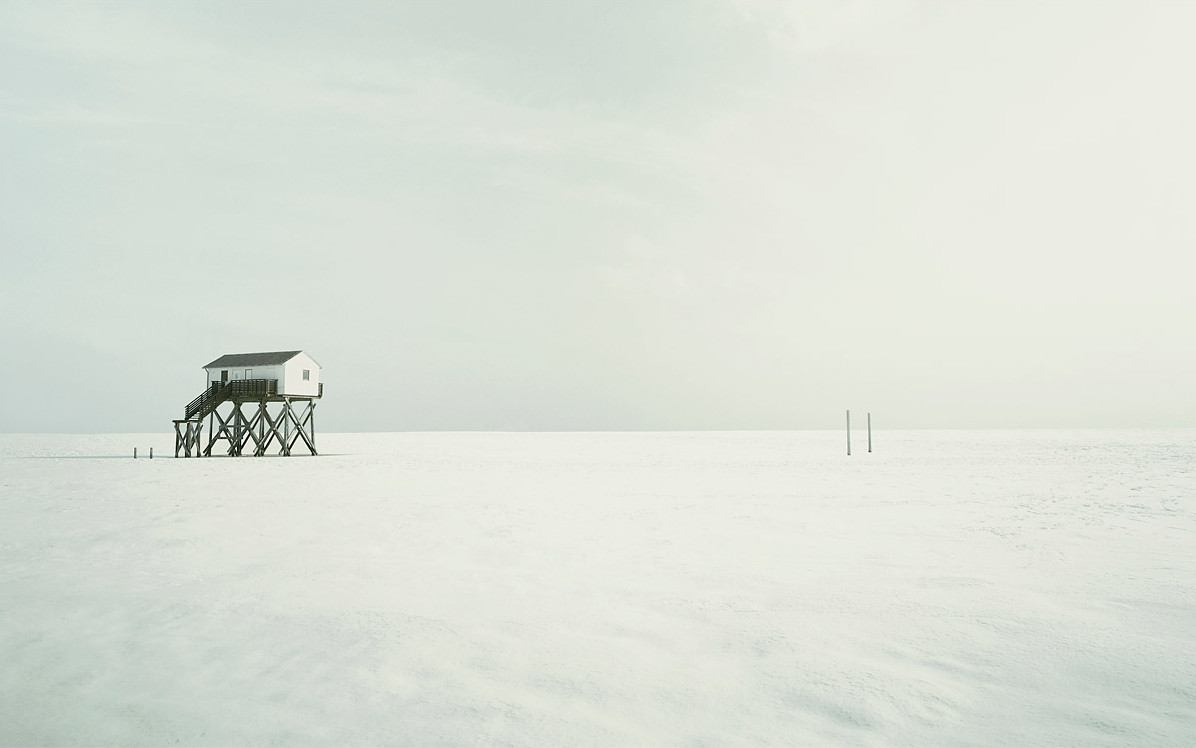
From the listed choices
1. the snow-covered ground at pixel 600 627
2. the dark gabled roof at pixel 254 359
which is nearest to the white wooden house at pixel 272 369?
the dark gabled roof at pixel 254 359

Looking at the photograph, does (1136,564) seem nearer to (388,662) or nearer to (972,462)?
(388,662)

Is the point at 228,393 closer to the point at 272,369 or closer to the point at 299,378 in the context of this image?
the point at 272,369

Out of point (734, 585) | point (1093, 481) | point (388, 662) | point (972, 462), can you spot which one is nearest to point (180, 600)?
point (388, 662)

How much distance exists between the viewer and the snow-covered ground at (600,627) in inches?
192

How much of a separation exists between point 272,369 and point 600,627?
4094 cm

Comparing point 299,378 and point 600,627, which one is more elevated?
point 299,378

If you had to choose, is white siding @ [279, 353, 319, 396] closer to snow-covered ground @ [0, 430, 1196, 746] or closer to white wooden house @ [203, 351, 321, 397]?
white wooden house @ [203, 351, 321, 397]

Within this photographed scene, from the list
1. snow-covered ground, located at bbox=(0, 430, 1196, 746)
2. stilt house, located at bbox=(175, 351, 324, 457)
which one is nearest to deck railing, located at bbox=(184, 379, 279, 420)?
stilt house, located at bbox=(175, 351, 324, 457)

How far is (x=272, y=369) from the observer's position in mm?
42594

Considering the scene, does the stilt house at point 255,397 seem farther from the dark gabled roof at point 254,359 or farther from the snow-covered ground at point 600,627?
the snow-covered ground at point 600,627

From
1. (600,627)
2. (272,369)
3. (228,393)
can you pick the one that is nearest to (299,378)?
(272,369)

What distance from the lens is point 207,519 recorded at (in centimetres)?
1416

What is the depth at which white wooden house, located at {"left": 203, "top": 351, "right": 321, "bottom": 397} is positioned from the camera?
42.4m

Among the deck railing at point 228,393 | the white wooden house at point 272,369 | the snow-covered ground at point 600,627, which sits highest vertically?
the white wooden house at point 272,369
